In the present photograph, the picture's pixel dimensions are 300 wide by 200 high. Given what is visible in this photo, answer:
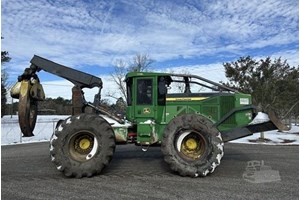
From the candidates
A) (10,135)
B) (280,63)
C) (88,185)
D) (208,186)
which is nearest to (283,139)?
(280,63)

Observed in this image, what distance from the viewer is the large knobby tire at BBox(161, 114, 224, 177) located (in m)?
7.41

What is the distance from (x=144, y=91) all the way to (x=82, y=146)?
6.87 ft

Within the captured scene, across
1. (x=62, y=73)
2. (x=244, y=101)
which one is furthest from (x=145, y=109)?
(x=244, y=101)

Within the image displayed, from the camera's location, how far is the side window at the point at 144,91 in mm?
8461

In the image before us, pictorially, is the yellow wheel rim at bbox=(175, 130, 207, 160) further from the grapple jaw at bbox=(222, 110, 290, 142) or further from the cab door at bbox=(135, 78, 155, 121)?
the cab door at bbox=(135, 78, 155, 121)

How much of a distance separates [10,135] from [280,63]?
17527mm

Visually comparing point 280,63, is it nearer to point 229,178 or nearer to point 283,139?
point 283,139

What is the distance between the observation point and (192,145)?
800 cm

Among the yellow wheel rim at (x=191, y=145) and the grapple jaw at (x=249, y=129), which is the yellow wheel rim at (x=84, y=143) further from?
the grapple jaw at (x=249, y=129)

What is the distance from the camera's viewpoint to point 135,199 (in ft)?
18.5

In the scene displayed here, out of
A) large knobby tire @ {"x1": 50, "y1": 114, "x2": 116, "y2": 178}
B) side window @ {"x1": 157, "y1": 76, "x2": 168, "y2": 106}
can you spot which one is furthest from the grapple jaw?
large knobby tire @ {"x1": 50, "y1": 114, "x2": 116, "y2": 178}

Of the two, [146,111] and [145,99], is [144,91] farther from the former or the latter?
[146,111]

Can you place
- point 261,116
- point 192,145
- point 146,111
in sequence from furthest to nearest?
1. point 261,116
2. point 146,111
3. point 192,145

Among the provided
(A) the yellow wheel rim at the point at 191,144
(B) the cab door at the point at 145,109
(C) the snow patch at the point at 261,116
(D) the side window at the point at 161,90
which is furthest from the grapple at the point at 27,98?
(C) the snow patch at the point at 261,116
